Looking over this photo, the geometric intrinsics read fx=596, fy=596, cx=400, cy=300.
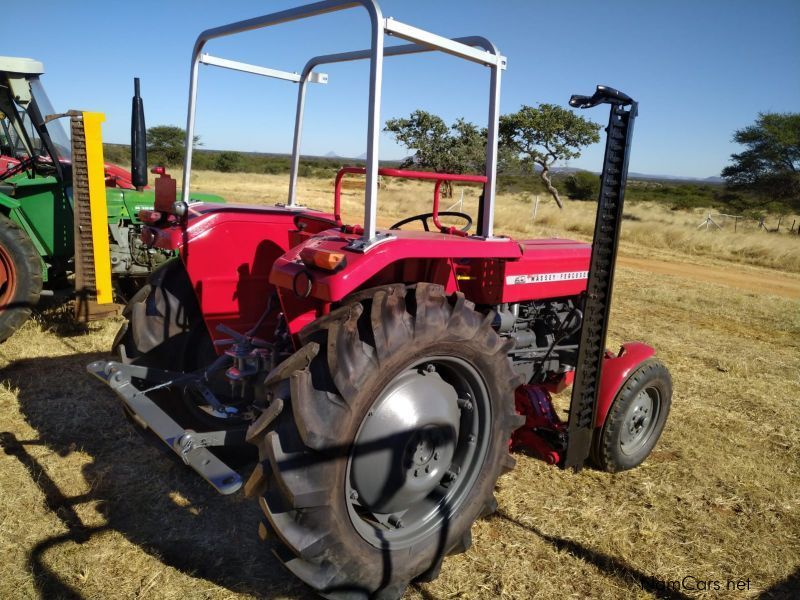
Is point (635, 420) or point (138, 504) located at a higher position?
point (635, 420)

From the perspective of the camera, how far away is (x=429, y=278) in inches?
106

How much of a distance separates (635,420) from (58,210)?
5.34 metres

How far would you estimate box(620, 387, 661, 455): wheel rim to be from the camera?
140 inches

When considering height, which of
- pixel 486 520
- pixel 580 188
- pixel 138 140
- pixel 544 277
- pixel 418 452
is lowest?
pixel 486 520

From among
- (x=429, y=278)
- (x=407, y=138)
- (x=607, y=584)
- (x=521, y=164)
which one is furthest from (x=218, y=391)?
(x=521, y=164)

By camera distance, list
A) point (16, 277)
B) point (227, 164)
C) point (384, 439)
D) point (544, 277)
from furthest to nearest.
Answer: point (227, 164), point (16, 277), point (544, 277), point (384, 439)

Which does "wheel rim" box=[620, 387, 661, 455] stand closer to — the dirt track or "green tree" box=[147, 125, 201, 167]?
the dirt track

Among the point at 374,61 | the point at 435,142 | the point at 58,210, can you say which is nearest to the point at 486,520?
the point at 374,61

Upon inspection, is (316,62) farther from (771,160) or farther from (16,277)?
(771,160)

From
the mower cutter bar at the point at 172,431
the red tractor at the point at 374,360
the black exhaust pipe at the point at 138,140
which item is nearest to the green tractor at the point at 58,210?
the black exhaust pipe at the point at 138,140

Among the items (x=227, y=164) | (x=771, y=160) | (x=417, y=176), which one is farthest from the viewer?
(x=227, y=164)

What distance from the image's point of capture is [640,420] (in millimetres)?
3664

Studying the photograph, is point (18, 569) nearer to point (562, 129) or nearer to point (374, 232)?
point (374, 232)

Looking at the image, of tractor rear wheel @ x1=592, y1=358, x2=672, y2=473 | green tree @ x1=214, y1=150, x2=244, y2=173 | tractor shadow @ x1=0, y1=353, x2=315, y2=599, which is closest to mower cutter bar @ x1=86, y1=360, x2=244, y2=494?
tractor shadow @ x1=0, y1=353, x2=315, y2=599
